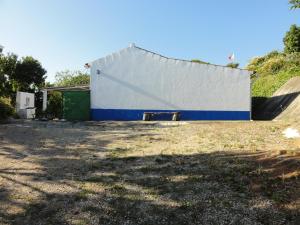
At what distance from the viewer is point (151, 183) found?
787 cm

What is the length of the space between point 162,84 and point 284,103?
955cm

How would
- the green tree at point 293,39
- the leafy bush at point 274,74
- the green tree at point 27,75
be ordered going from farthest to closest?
1. the green tree at point 27,75
2. the green tree at point 293,39
3. the leafy bush at point 274,74

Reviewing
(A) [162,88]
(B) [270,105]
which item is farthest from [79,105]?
(B) [270,105]

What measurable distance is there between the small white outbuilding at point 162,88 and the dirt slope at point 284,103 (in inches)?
81.1

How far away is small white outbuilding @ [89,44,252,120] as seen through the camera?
26.3 meters

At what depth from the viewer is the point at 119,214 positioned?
6.34m

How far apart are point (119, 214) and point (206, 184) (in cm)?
221

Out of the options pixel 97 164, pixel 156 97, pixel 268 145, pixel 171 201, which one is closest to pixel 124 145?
pixel 97 164

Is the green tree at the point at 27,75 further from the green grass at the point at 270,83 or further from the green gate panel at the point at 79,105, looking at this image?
the green grass at the point at 270,83

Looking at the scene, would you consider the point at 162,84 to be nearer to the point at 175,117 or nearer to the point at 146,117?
the point at 175,117

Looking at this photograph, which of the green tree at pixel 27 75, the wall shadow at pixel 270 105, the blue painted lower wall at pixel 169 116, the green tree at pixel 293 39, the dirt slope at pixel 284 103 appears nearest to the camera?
the dirt slope at pixel 284 103

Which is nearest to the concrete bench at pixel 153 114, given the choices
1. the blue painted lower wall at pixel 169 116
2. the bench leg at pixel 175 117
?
the bench leg at pixel 175 117

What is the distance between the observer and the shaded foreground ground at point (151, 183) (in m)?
6.19

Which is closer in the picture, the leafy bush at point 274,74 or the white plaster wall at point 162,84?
the white plaster wall at point 162,84
